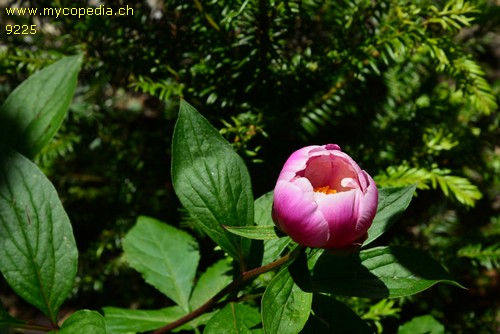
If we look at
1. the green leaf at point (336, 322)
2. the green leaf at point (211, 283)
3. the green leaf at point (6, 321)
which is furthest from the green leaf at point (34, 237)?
the green leaf at point (336, 322)

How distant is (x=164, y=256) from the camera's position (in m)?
1.42

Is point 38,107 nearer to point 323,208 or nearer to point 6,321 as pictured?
point 6,321

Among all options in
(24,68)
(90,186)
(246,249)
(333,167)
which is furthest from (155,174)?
(333,167)

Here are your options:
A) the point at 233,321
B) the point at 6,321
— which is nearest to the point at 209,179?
the point at 233,321

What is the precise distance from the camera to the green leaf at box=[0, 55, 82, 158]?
1365mm

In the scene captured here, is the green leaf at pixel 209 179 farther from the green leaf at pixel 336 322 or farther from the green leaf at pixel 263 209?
the green leaf at pixel 336 322

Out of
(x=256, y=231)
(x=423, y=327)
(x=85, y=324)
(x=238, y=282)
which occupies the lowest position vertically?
(x=423, y=327)

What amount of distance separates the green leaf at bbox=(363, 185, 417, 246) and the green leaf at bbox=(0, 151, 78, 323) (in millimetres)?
679

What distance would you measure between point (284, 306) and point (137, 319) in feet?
1.70

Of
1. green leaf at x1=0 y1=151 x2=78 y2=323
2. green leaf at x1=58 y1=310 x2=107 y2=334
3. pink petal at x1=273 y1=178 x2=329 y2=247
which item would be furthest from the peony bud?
green leaf at x1=0 y1=151 x2=78 y2=323

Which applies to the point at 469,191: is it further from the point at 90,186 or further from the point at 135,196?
the point at 90,186

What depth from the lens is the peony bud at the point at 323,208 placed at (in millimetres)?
806

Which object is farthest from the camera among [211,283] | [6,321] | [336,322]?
[211,283]

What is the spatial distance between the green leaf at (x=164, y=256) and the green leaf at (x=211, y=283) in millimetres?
22
